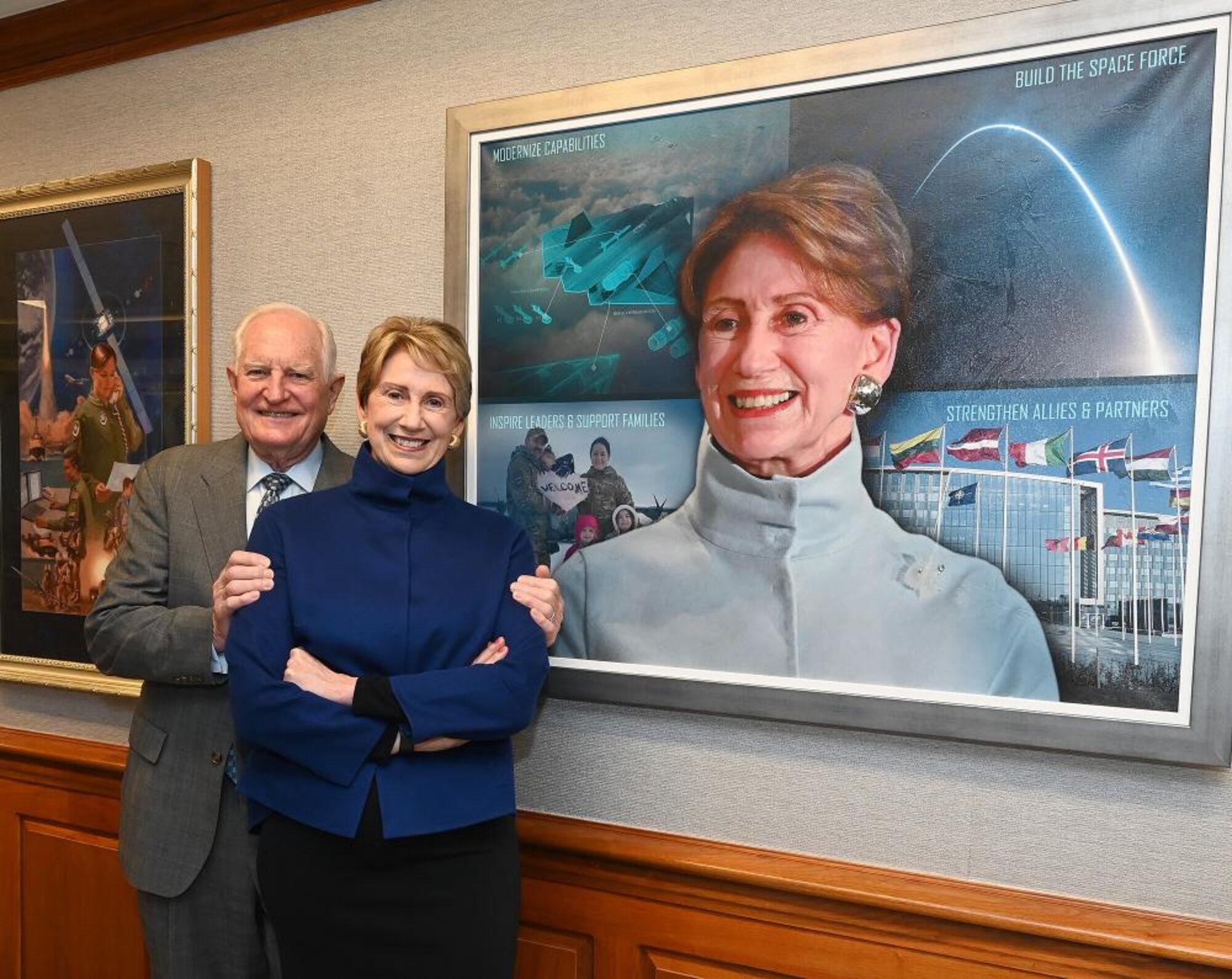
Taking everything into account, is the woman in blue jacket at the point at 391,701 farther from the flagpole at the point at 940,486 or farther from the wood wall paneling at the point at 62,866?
the wood wall paneling at the point at 62,866

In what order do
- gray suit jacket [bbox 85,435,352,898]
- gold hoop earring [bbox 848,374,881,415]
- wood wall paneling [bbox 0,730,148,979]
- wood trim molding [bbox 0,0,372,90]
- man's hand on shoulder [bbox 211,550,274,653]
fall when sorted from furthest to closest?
wood wall paneling [bbox 0,730,148,979]
wood trim molding [bbox 0,0,372,90]
gray suit jacket [bbox 85,435,352,898]
gold hoop earring [bbox 848,374,881,415]
man's hand on shoulder [bbox 211,550,274,653]

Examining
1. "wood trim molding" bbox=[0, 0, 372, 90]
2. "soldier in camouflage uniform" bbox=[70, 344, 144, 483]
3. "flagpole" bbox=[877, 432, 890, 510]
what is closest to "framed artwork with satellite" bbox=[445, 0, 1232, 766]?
"flagpole" bbox=[877, 432, 890, 510]

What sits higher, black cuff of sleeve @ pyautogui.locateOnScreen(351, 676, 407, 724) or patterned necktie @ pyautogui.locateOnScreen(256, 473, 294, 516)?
patterned necktie @ pyautogui.locateOnScreen(256, 473, 294, 516)

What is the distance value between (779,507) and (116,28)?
2.06m

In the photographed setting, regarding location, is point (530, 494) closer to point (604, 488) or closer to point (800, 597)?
point (604, 488)

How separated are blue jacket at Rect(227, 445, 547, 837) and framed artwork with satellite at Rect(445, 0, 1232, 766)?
0.35m

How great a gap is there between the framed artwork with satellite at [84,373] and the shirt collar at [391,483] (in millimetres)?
925

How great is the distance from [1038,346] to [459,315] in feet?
3.64

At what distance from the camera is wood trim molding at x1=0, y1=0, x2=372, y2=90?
2.34 meters

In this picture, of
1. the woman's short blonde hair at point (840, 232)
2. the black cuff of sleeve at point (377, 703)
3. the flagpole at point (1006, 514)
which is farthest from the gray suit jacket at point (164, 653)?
the flagpole at point (1006, 514)

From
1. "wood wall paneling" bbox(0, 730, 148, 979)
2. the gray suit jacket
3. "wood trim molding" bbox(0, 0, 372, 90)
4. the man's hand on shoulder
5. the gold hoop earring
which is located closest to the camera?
the man's hand on shoulder

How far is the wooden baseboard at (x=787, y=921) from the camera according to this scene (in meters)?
1.54

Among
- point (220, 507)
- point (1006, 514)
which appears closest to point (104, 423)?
point (220, 507)

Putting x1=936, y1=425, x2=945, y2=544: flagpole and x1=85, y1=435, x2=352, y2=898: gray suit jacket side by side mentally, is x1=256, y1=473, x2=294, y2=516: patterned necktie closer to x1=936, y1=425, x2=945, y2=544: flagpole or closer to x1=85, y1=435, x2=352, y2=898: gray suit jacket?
x1=85, y1=435, x2=352, y2=898: gray suit jacket
